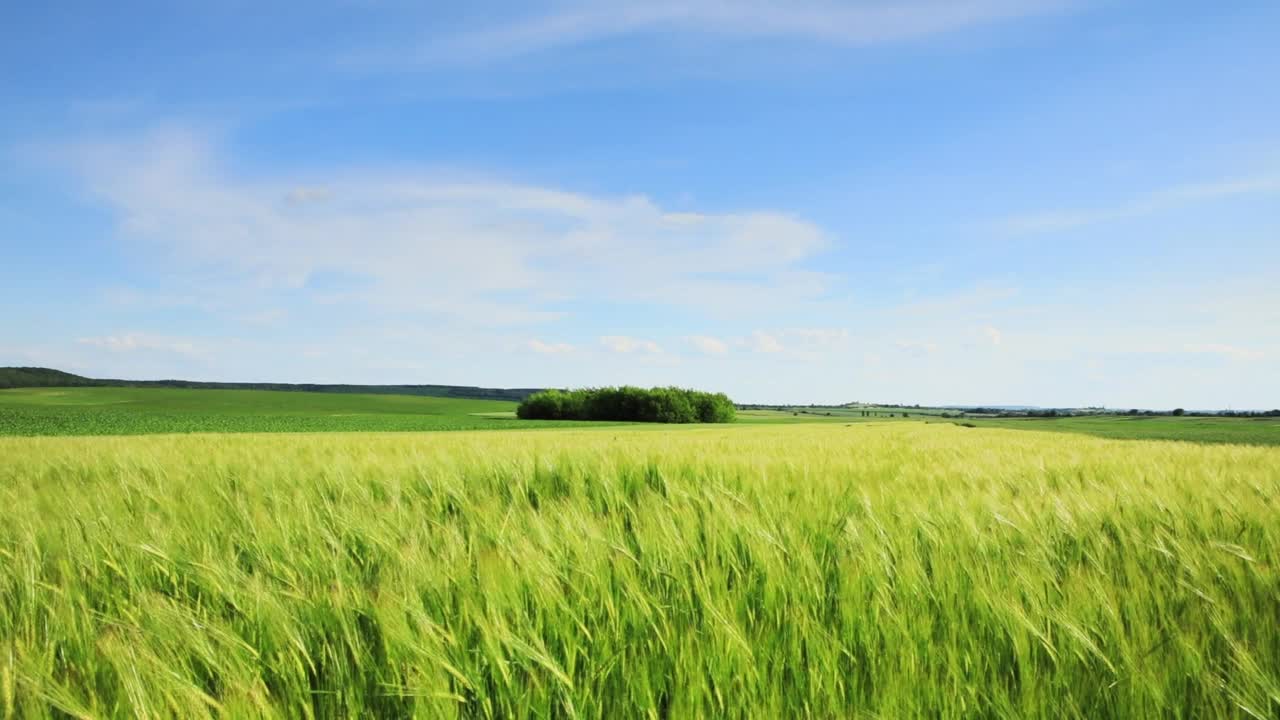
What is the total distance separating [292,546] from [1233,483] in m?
4.73

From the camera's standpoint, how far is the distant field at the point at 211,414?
27.3m

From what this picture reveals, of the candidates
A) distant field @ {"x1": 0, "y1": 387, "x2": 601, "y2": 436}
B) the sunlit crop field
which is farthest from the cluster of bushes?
the sunlit crop field

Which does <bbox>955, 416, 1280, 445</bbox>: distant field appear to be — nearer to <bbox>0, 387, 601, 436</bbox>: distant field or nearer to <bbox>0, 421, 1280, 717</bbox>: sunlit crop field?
<bbox>0, 421, 1280, 717</bbox>: sunlit crop field

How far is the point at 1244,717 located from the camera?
1333 mm

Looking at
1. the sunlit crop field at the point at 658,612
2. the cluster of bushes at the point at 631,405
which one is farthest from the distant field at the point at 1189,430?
the cluster of bushes at the point at 631,405

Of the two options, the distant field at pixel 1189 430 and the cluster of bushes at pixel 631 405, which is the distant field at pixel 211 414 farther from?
the distant field at pixel 1189 430

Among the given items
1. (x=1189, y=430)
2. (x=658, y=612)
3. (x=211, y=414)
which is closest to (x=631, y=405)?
(x=211, y=414)

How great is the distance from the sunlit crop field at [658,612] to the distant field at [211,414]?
86.2 ft

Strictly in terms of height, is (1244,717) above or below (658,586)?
below

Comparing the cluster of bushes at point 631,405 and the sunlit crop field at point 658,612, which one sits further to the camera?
the cluster of bushes at point 631,405

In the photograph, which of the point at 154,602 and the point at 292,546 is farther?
the point at 292,546

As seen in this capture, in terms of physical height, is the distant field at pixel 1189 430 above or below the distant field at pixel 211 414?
above

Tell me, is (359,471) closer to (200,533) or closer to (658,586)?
(200,533)

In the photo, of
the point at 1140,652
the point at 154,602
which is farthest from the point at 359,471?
the point at 1140,652
